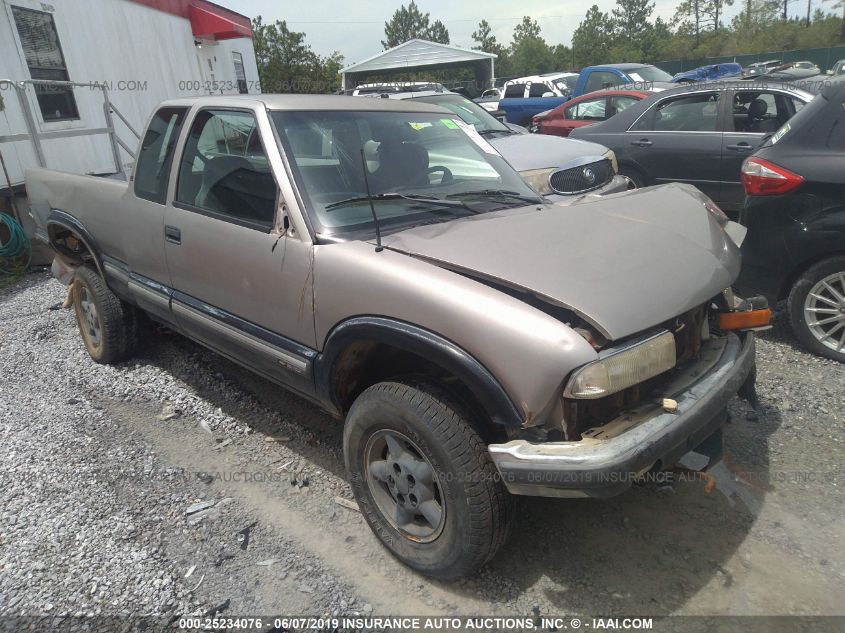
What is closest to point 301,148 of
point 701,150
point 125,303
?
point 125,303

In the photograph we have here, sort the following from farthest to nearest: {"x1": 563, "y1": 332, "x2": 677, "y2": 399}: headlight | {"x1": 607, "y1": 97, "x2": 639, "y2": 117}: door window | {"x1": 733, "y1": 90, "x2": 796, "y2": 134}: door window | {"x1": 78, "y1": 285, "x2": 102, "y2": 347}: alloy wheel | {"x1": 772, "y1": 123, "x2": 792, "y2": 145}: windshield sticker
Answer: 1. {"x1": 607, "y1": 97, "x2": 639, "y2": 117}: door window
2. {"x1": 733, "y1": 90, "x2": 796, "y2": 134}: door window
3. {"x1": 78, "y1": 285, "x2": 102, "y2": 347}: alloy wheel
4. {"x1": 772, "y1": 123, "x2": 792, "y2": 145}: windshield sticker
5. {"x1": 563, "y1": 332, "x2": 677, "y2": 399}: headlight

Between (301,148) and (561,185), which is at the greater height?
(301,148)

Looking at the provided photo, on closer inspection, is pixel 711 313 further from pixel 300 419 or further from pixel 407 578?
pixel 300 419

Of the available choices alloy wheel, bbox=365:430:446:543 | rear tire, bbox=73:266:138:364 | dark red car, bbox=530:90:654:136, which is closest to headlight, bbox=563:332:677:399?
alloy wheel, bbox=365:430:446:543

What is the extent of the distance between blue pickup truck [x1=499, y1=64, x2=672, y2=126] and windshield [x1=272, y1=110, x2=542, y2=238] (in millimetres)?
9036

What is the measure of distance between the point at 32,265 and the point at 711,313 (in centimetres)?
779

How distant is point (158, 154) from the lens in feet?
12.3

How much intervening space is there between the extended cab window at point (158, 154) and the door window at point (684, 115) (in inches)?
215

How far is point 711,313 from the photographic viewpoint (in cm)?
286

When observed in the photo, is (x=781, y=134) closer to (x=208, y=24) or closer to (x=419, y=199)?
(x=419, y=199)

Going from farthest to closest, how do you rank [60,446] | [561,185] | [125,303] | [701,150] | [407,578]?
[701,150]
[125,303]
[561,185]
[60,446]
[407,578]

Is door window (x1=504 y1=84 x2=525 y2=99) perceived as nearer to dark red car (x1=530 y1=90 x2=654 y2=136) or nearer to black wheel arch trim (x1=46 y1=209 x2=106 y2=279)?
dark red car (x1=530 y1=90 x2=654 y2=136)

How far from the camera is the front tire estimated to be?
7.27 feet

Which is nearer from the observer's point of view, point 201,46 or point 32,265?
point 32,265
